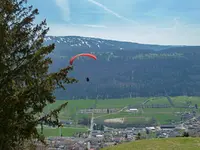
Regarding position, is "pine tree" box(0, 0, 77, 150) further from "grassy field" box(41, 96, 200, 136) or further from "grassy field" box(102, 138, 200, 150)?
"grassy field" box(41, 96, 200, 136)

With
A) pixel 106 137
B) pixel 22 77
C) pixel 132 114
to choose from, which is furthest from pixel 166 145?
pixel 132 114

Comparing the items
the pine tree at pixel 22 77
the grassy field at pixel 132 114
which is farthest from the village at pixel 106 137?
the pine tree at pixel 22 77

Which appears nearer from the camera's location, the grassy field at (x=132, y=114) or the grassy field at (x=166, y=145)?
the grassy field at (x=166, y=145)

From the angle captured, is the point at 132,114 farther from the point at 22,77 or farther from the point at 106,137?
the point at 22,77

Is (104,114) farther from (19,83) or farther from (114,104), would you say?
(19,83)

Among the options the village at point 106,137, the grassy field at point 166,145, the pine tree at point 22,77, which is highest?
the pine tree at point 22,77

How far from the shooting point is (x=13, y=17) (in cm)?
1483

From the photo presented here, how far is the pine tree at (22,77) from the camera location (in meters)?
13.4

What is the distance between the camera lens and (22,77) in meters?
14.0

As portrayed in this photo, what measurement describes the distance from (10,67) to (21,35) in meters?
1.35

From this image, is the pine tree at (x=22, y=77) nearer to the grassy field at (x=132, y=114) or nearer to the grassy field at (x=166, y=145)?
the grassy field at (x=166, y=145)

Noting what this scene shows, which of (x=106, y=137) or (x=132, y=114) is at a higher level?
(x=132, y=114)

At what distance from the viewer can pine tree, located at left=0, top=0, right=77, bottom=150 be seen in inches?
526

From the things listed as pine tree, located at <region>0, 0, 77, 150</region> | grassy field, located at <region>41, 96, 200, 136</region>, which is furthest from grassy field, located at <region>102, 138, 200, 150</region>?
grassy field, located at <region>41, 96, 200, 136</region>
